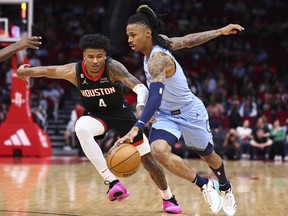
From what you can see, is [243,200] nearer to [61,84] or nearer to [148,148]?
[148,148]

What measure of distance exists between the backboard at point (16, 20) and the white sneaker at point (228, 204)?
8056 mm

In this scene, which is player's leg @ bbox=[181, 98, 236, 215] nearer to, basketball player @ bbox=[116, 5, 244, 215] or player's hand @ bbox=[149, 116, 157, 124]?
basketball player @ bbox=[116, 5, 244, 215]

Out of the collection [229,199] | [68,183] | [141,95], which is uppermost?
[141,95]

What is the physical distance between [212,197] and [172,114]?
889mm

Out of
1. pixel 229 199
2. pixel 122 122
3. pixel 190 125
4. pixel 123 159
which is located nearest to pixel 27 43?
pixel 122 122

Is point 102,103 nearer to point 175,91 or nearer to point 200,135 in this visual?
point 175,91

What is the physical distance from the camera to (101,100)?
20.2 ft

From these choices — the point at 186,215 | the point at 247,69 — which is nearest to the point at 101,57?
the point at 186,215

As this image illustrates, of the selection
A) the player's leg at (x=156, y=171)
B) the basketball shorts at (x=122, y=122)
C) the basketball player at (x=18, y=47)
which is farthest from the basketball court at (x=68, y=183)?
the basketball player at (x=18, y=47)

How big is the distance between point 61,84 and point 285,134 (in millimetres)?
8585

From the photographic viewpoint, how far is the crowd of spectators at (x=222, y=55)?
17.3 metres

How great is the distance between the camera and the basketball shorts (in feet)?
20.3

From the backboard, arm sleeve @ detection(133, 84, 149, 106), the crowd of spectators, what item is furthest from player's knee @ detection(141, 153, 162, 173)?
the crowd of spectators

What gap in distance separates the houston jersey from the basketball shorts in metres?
0.06
